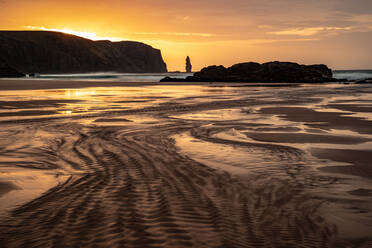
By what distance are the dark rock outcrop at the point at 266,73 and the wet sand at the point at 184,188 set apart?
6389cm

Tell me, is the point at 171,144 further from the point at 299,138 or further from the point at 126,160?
the point at 299,138

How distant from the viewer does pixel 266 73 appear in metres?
77.3

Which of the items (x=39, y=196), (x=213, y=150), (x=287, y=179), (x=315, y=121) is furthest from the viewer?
(x=315, y=121)

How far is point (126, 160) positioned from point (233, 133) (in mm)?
4711

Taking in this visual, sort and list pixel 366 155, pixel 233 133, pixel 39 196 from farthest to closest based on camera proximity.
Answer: pixel 233 133, pixel 366 155, pixel 39 196

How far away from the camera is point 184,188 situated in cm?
571

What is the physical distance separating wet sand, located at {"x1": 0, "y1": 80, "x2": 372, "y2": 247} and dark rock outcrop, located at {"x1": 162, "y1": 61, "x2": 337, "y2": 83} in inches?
2515

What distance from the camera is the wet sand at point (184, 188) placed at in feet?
13.2

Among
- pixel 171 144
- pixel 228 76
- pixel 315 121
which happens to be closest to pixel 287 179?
pixel 171 144

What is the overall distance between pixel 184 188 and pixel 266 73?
7489 cm

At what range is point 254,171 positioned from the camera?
22.5ft

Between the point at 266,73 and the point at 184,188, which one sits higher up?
the point at 266,73

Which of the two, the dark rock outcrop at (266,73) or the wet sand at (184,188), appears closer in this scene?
the wet sand at (184,188)

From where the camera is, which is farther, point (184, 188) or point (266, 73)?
point (266, 73)
